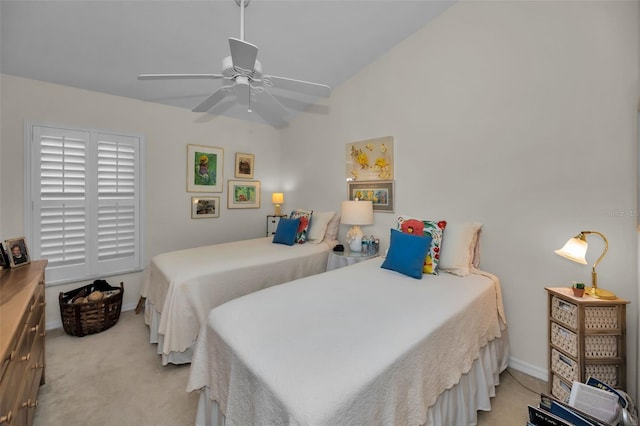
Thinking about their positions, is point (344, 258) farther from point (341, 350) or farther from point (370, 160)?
point (341, 350)

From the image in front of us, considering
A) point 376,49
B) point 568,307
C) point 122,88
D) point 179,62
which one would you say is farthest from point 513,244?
point 122,88

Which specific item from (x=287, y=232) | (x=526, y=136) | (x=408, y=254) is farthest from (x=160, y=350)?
(x=526, y=136)

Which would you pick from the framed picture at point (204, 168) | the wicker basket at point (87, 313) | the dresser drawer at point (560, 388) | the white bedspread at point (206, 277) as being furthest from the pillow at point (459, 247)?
the wicker basket at point (87, 313)

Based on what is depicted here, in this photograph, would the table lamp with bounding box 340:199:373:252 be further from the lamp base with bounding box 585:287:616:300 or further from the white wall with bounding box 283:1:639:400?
the lamp base with bounding box 585:287:616:300

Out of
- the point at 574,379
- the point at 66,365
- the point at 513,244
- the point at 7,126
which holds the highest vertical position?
the point at 7,126

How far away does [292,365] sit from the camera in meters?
1.03

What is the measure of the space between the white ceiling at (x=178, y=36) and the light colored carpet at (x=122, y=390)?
8.66 feet

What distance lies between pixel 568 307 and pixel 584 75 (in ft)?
5.25

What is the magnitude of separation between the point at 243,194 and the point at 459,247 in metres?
3.16

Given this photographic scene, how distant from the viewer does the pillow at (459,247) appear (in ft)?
A: 7.19

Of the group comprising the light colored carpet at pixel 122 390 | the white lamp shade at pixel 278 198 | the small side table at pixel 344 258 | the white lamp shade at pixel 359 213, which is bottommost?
the light colored carpet at pixel 122 390

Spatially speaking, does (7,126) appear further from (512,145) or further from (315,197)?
(512,145)

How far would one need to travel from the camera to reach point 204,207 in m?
3.86

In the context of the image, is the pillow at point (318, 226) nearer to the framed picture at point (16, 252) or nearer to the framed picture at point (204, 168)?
the framed picture at point (204, 168)
